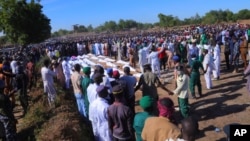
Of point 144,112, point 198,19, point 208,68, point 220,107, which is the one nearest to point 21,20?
point 208,68

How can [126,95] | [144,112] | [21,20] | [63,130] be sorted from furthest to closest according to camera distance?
[21,20] → [126,95] → [63,130] → [144,112]

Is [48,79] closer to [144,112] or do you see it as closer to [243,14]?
[144,112]

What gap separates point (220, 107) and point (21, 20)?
55.2 feet

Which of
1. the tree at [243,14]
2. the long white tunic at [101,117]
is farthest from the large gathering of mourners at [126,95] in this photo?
the tree at [243,14]

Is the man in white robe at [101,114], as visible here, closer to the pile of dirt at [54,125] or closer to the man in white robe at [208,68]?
the pile of dirt at [54,125]

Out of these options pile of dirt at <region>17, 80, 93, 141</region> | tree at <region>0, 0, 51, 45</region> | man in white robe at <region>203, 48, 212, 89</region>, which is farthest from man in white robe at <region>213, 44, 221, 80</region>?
tree at <region>0, 0, 51, 45</region>

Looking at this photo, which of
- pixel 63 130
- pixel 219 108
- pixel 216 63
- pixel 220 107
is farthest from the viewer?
pixel 216 63

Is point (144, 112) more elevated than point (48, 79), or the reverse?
point (144, 112)

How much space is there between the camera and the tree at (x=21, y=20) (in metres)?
22.7

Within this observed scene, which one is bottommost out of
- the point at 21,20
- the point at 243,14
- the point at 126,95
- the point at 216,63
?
the point at 216,63

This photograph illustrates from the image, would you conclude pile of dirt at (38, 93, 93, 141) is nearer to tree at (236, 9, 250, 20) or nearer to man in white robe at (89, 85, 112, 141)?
man in white robe at (89, 85, 112, 141)

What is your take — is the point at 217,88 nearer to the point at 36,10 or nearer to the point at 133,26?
the point at 36,10

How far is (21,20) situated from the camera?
23297 mm

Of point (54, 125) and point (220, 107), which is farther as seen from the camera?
point (220, 107)
